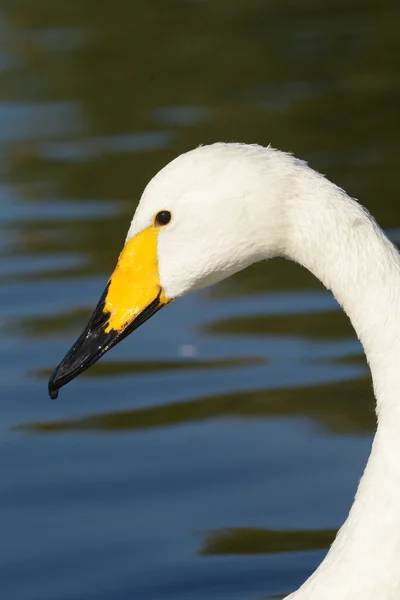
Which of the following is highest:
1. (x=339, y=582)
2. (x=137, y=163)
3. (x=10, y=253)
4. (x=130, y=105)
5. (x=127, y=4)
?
(x=127, y=4)

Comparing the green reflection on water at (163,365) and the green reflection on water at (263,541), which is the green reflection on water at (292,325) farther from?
the green reflection on water at (263,541)

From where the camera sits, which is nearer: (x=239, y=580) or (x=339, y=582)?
(x=339, y=582)

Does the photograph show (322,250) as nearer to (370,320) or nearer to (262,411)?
(370,320)

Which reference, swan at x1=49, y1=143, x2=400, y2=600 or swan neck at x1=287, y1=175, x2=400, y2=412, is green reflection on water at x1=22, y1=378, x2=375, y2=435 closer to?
swan at x1=49, y1=143, x2=400, y2=600

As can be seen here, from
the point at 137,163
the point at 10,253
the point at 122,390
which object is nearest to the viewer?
the point at 122,390

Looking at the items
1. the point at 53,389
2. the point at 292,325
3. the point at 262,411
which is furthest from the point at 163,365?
the point at 53,389

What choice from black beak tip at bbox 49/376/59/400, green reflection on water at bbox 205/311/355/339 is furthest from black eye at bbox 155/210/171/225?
green reflection on water at bbox 205/311/355/339

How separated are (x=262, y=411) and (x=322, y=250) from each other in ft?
9.81

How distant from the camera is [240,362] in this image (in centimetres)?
805

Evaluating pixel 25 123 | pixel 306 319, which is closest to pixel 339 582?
pixel 306 319

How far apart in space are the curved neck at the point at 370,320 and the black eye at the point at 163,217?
0.44 meters

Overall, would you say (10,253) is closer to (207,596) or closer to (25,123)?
(25,123)

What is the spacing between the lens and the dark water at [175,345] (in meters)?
6.35

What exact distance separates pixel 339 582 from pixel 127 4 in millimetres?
11719
